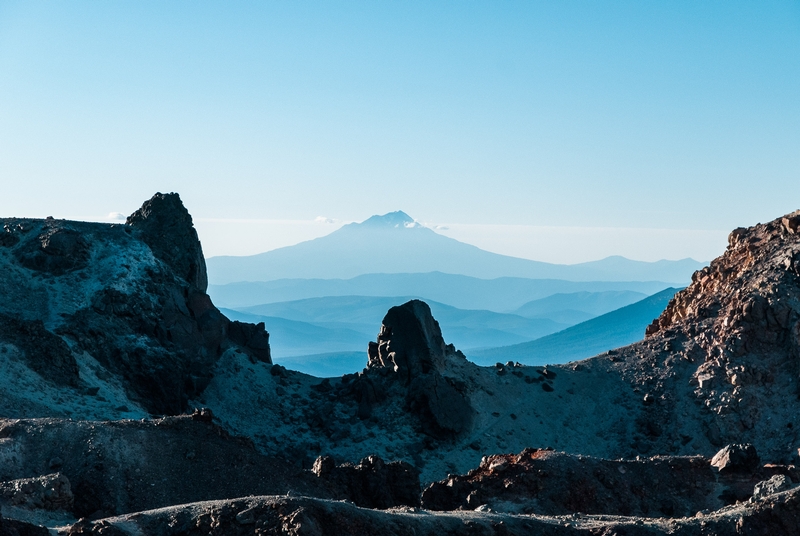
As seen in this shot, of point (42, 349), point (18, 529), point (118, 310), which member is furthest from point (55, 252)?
point (18, 529)

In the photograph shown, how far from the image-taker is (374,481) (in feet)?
147

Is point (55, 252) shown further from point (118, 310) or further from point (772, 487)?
point (772, 487)

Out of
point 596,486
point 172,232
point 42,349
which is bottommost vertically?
point 596,486

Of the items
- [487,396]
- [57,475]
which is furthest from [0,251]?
[57,475]

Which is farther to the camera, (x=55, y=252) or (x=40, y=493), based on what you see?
(x=55, y=252)

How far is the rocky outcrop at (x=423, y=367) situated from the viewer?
203 ft

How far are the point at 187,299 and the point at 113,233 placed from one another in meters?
5.40

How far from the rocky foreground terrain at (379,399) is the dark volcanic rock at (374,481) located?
8 centimetres

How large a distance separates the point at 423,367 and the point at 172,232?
17.1m

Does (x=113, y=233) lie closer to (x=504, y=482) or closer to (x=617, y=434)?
(x=617, y=434)

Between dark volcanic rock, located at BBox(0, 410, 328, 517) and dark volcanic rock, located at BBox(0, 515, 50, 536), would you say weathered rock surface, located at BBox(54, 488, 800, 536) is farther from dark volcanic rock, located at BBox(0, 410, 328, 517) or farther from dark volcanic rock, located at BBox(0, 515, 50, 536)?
dark volcanic rock, located at BBox(0, 410, 328, 517)

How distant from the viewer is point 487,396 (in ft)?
212

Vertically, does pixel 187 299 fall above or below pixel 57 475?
above

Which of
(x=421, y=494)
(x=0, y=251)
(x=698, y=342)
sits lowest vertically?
(x=421, y=494)
